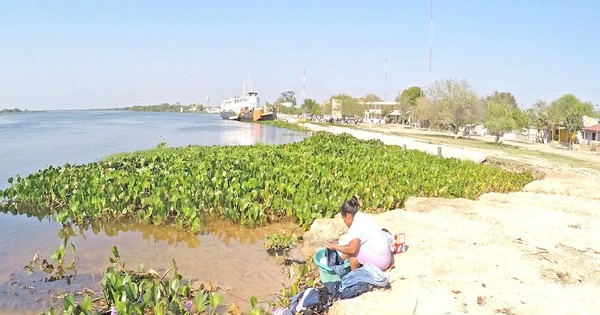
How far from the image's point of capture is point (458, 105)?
39.4m

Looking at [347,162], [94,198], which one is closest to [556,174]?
[347,162]

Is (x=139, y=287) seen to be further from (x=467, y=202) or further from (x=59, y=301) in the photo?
(x=467, y=202)

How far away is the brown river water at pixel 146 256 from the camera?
6211mm

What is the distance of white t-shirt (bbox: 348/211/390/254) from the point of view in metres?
5.68

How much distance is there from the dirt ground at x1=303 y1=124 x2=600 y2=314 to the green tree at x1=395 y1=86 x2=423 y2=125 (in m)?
73.1

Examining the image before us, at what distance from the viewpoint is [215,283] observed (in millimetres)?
6547

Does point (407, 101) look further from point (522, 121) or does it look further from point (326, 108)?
point (522, 121)

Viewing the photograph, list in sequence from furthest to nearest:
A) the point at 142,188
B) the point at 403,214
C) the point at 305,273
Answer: the point at 142,188 → the point at 403,214 → the point at 305,273

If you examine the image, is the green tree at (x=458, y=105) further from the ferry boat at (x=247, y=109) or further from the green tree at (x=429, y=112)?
the ferry boat at (x=247, y=109)

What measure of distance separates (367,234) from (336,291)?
2.86 ft

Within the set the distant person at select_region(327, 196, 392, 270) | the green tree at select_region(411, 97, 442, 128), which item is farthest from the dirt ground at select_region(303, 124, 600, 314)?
the green tree at select_region(411, 97, 442, 128)

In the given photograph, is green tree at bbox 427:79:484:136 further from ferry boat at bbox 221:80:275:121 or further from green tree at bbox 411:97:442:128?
ferry boat at bbox 221:80:275:121

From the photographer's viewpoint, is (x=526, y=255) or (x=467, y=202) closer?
(x=526, y=255)

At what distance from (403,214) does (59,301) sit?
21.2 ft
